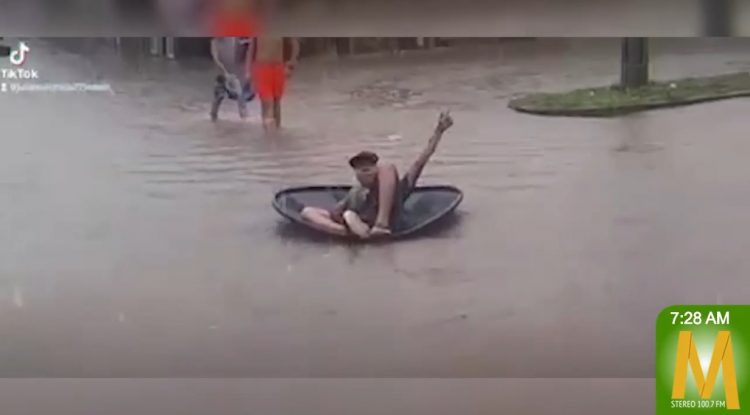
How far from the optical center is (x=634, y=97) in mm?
1055

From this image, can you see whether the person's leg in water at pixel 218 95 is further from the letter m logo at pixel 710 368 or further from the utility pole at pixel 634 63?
the letter m logo at pixel 710 368

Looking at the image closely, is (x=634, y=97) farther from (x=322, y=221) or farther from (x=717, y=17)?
(x=322, y=221)

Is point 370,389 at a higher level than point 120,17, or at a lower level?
lower

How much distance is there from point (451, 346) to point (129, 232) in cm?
37

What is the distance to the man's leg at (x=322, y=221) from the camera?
1031 mm

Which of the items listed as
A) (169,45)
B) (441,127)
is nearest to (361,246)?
(441,127)

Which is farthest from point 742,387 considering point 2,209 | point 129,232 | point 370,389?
point 2,209

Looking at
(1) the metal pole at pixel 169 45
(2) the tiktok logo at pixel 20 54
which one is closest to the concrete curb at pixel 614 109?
(1) the metal pole at pixel 169 45

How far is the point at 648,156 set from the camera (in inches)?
41.4

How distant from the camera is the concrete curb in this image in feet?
3.43

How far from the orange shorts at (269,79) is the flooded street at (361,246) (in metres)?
0.02

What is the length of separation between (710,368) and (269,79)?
0.57 meters

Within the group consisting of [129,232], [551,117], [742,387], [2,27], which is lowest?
[742,387]

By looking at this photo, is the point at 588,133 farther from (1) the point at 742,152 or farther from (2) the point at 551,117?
(1) the point at 742,152
